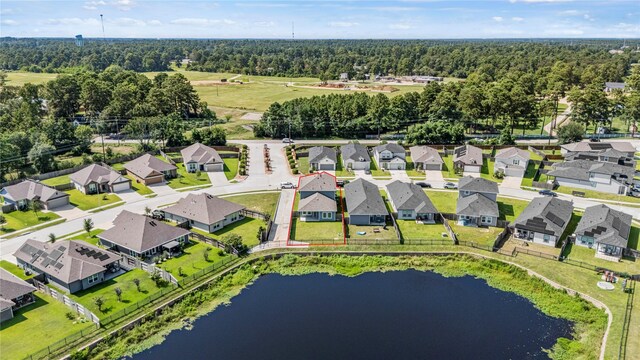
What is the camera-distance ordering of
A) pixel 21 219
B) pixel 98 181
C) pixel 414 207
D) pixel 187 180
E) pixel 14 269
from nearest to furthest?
pixel 14 269 < pixel 21 219 < pixel 414 207 < pixel 98 181 < pixel 187 180

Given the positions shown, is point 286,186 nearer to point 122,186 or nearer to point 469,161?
point 122,186

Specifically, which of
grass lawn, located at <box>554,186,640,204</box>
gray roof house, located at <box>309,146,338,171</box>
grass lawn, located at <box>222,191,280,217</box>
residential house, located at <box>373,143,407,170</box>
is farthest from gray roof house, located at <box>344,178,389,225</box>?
grass lawn, located at <box>554,186,640,204</box>

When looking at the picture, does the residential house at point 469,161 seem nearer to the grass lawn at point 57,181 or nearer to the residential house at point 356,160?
the residential house at point 356,160

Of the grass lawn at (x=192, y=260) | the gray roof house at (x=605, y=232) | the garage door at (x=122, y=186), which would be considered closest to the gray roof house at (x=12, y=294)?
the grass lawn at (x=192, y=260)

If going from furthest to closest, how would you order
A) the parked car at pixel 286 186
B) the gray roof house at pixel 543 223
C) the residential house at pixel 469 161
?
the residential house at pixel 469 161
the parked car at pixel 286 186
the gray roof house at pixel 543 223

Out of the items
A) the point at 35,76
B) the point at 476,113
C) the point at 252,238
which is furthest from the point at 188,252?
the point at 35,76

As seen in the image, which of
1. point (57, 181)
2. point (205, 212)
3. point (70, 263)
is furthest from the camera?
point (57, 181)

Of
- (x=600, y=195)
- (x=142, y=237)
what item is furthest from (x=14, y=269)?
(x=600, y=195)
